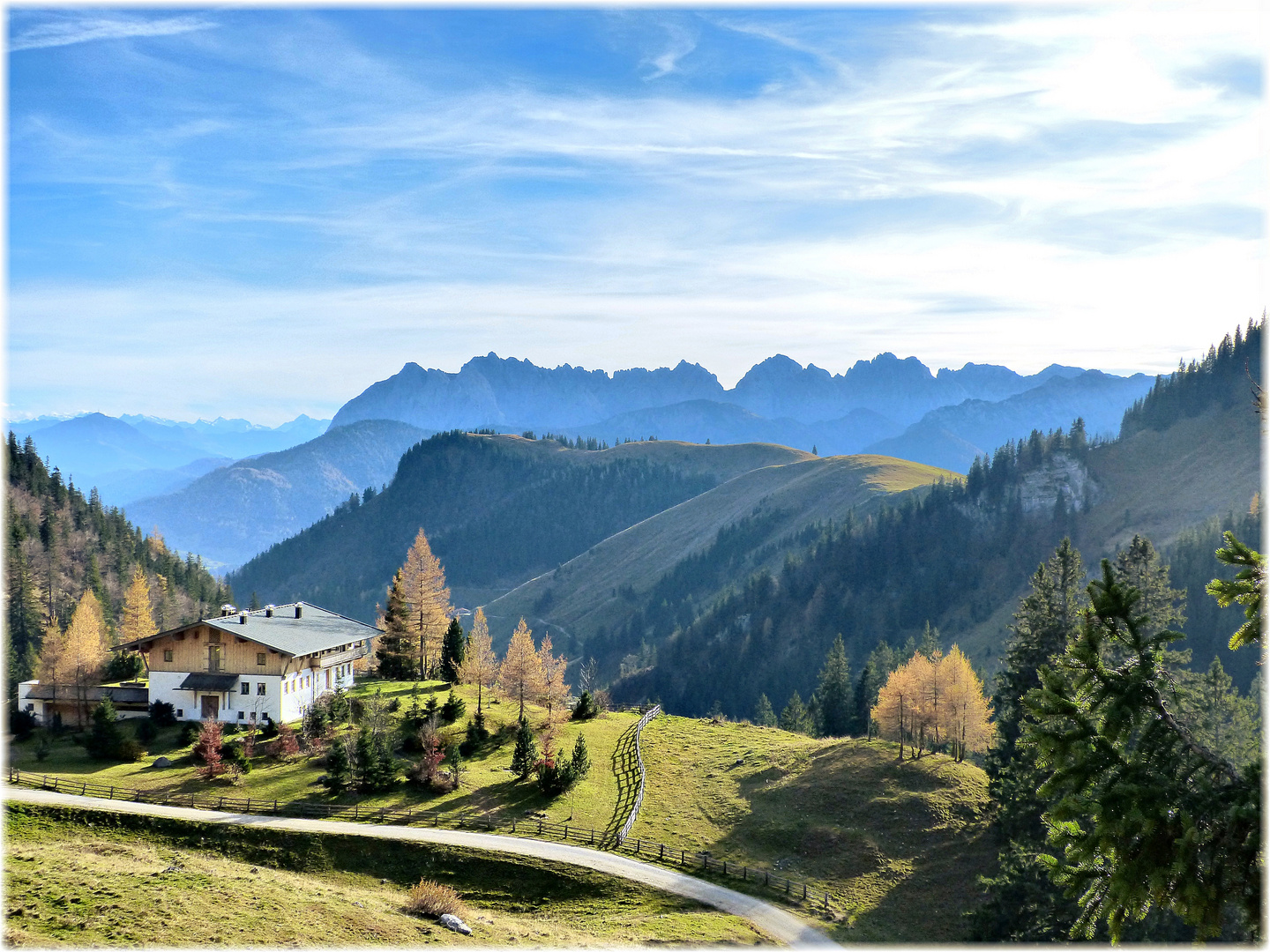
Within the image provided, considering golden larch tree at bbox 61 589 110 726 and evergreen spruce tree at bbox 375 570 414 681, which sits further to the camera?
evergreen spruce tree at bbox 375 570 414 681

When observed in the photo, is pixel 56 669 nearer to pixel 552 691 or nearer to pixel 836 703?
pixel 552 691

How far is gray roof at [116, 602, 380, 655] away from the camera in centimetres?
6407

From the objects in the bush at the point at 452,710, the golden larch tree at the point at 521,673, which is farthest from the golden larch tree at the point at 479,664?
the golden larch tree at the point at 521,673

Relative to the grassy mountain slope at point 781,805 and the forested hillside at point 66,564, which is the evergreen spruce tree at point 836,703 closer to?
the grassy mountain slope at point 781,805

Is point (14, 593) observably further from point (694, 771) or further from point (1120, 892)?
point (1120, 892)

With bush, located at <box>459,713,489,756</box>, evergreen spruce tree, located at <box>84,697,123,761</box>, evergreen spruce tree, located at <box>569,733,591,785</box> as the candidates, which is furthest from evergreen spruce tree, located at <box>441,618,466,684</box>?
evergreen spruce tree, located at <box>84,697,123,761</box>

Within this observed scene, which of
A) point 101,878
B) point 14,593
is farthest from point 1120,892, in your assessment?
point 14,593

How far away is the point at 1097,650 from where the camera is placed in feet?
38.4

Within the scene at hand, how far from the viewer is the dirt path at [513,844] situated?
42.5 metres

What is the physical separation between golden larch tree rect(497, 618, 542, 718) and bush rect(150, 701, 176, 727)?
23.7 metres

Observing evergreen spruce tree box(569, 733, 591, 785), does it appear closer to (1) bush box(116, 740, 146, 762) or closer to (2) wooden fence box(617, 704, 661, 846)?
(2) wooden fence box(617, 704, 661, 846)

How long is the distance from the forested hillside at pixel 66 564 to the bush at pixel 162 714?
45863mm

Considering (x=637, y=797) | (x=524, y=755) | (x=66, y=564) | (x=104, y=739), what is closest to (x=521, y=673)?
(x=524, y=755)

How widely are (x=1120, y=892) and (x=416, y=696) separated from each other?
2477 inches
